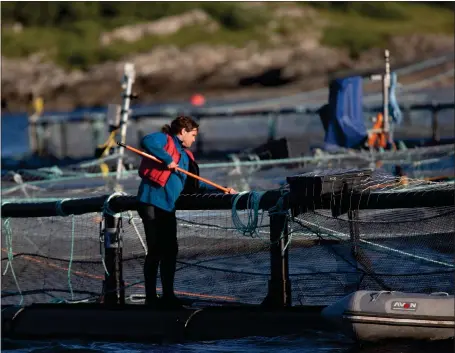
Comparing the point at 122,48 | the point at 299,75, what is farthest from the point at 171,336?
the point at 122,48

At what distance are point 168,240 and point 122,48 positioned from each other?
98815 millimetres

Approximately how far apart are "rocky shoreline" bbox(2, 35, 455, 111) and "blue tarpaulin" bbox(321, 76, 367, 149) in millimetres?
73479

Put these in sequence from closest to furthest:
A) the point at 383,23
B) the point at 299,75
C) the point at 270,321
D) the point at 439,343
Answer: the point at 439,343 < the point at 270,321 < the point at 299,75 < the point at 383,23

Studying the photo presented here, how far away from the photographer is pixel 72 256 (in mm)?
12062

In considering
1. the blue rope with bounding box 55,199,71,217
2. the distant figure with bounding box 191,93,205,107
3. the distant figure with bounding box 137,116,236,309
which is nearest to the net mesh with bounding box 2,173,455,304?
the blue rope with bounding box 55,199,71,217

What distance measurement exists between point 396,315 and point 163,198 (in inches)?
91.9

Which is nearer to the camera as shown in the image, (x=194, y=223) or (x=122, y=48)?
(x=194, y=223)

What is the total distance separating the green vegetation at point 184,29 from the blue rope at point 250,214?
9298 centimetres

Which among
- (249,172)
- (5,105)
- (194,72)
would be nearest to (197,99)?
(194,72)

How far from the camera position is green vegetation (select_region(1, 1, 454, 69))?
106 m

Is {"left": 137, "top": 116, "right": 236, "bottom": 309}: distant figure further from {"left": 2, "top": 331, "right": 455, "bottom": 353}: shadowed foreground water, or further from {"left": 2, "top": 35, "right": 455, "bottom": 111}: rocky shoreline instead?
{"left": 2, "top": 35, "right": 455, "bottom": 111}: rocky shoreline

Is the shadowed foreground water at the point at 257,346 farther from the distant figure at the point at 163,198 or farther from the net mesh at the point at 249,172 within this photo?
the net mesh at the point at 249,172

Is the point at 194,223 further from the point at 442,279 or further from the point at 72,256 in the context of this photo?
the point at 442,279

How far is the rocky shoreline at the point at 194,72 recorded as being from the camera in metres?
97.4
